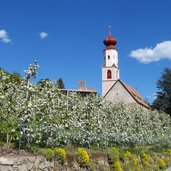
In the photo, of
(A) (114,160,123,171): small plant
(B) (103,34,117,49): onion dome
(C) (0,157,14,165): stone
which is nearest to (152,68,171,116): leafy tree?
(B) (103,34,117,49): onion dome

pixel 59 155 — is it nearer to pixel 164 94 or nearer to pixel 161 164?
pixel 161 164

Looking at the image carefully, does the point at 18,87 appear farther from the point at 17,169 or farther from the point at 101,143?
the point at 101,143

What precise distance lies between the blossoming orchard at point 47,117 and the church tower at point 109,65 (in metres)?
55.9

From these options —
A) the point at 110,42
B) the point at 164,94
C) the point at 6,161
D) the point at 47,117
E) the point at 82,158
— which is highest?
the point at 110,42

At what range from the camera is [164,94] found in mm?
52375

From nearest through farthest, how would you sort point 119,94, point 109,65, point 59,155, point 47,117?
point 59,155, point 47,117, point 119,94, point 109,65

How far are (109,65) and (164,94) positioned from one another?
28.1 meters

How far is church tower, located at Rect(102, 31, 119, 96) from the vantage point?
7575 cm

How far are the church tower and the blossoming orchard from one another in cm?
5591

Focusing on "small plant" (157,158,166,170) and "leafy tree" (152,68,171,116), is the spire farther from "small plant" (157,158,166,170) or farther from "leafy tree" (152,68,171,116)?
"small plant" (157,158,166,170)

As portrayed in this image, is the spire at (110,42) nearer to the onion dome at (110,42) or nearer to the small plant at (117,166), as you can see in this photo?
the onion dome at (110,42)

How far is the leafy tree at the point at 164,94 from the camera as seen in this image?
1986 inches

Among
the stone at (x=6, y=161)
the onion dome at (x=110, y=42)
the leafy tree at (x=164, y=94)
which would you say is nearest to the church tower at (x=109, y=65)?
the onion dome at (x=110, y=42)

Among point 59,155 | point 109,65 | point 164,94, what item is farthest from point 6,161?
point 109,65
